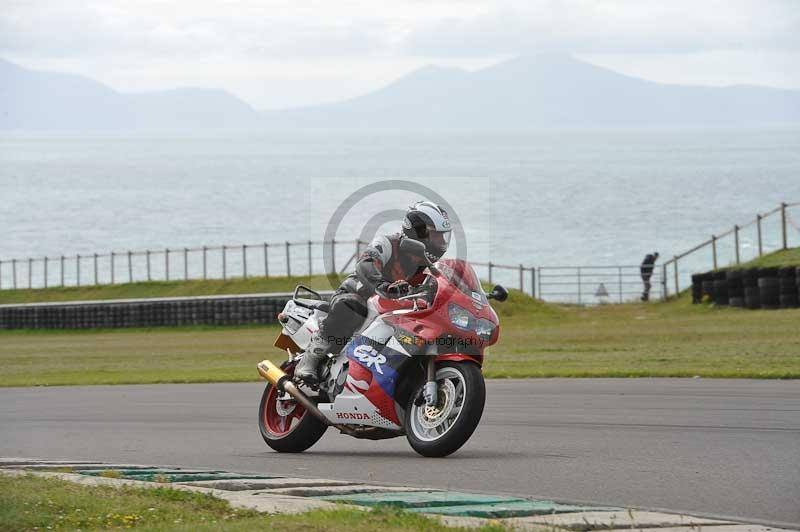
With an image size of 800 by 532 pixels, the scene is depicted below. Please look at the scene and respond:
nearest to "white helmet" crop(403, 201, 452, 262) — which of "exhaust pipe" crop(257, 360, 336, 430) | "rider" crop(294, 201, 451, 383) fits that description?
"rider" crop(294, 201, 451, 383)

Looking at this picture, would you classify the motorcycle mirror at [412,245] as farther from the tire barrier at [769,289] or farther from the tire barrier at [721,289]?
the tire barrier at [721,289]

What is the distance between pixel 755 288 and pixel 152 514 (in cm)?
2473

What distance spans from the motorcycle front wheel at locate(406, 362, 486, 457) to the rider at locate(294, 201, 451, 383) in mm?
770

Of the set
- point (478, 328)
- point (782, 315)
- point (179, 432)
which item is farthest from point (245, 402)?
point (782, 315)

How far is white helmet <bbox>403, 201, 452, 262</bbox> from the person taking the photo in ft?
32.7

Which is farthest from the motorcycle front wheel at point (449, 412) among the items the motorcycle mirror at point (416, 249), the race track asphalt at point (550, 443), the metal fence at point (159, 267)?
the metal fence at point (159, 267)

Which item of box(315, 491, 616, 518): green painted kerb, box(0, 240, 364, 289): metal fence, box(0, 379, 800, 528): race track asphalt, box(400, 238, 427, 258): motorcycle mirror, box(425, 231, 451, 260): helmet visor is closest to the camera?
box(315, 491, 616, 518): green painted kerb

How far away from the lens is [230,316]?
35.7 meters

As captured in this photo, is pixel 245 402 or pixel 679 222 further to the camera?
pixel 679 222

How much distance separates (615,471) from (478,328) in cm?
148

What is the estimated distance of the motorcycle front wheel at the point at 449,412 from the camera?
939cm

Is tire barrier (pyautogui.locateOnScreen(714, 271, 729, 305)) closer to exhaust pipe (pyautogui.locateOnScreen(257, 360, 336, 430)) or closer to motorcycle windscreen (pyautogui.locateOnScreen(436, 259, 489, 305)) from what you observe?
exhaust pipe (pyautogui.locateOnScreen(257, 360, 336, 430))

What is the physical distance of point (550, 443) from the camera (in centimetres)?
1059

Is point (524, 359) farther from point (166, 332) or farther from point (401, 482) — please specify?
point (166, 332)
